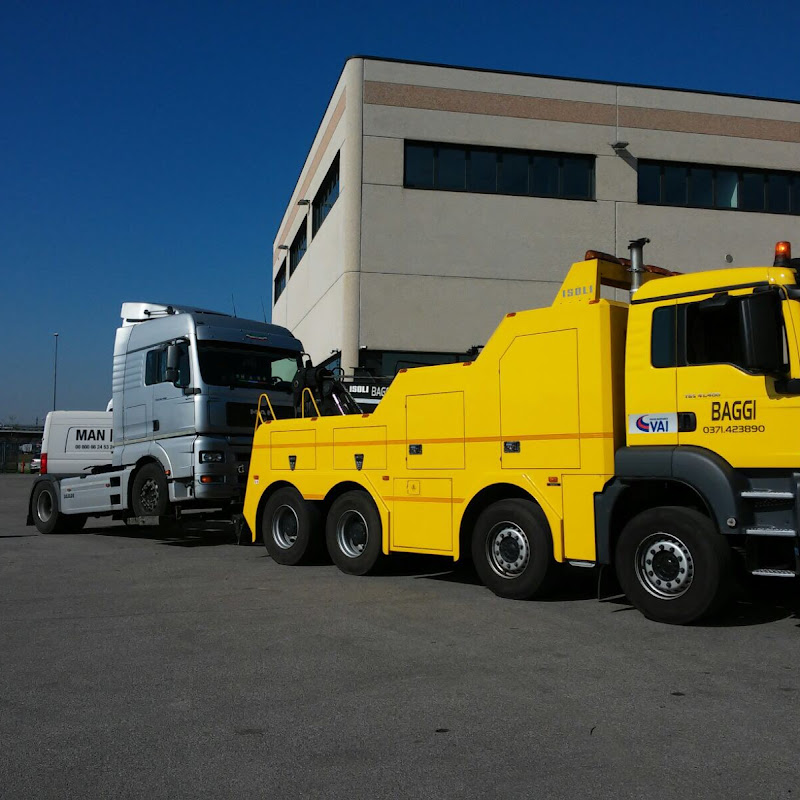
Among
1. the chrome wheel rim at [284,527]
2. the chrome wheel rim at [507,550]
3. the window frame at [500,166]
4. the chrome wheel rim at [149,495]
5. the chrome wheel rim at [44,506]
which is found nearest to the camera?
the chrome wheel rim at [507,550]

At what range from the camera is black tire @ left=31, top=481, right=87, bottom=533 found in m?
16.0

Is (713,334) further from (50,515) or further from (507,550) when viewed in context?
Answer: (50,515)

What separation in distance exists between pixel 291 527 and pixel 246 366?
3197mm

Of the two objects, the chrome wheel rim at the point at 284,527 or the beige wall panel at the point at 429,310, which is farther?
the beige wall panel at the point at 429,310

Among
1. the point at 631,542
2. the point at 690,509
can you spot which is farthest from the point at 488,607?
the point at 690,509

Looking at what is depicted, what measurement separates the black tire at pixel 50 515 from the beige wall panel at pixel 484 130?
491 inches

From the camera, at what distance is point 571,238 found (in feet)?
79.7

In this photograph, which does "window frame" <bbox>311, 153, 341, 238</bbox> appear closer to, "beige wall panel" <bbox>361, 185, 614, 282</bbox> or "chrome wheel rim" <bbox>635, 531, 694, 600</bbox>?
"beige wall panel" <bbox>361, 185, 614, 282</bbox>

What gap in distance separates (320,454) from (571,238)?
50.9 feet

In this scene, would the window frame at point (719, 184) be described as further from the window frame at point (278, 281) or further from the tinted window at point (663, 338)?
the tinted window at point (663, 338)

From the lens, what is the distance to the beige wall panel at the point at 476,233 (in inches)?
919

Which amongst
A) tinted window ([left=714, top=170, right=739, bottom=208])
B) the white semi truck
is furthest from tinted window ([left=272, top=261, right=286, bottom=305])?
the white semi truck

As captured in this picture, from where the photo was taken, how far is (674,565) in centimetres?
721

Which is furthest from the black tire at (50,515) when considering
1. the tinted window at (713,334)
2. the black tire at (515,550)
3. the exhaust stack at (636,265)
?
the tinted window at (713,334)
